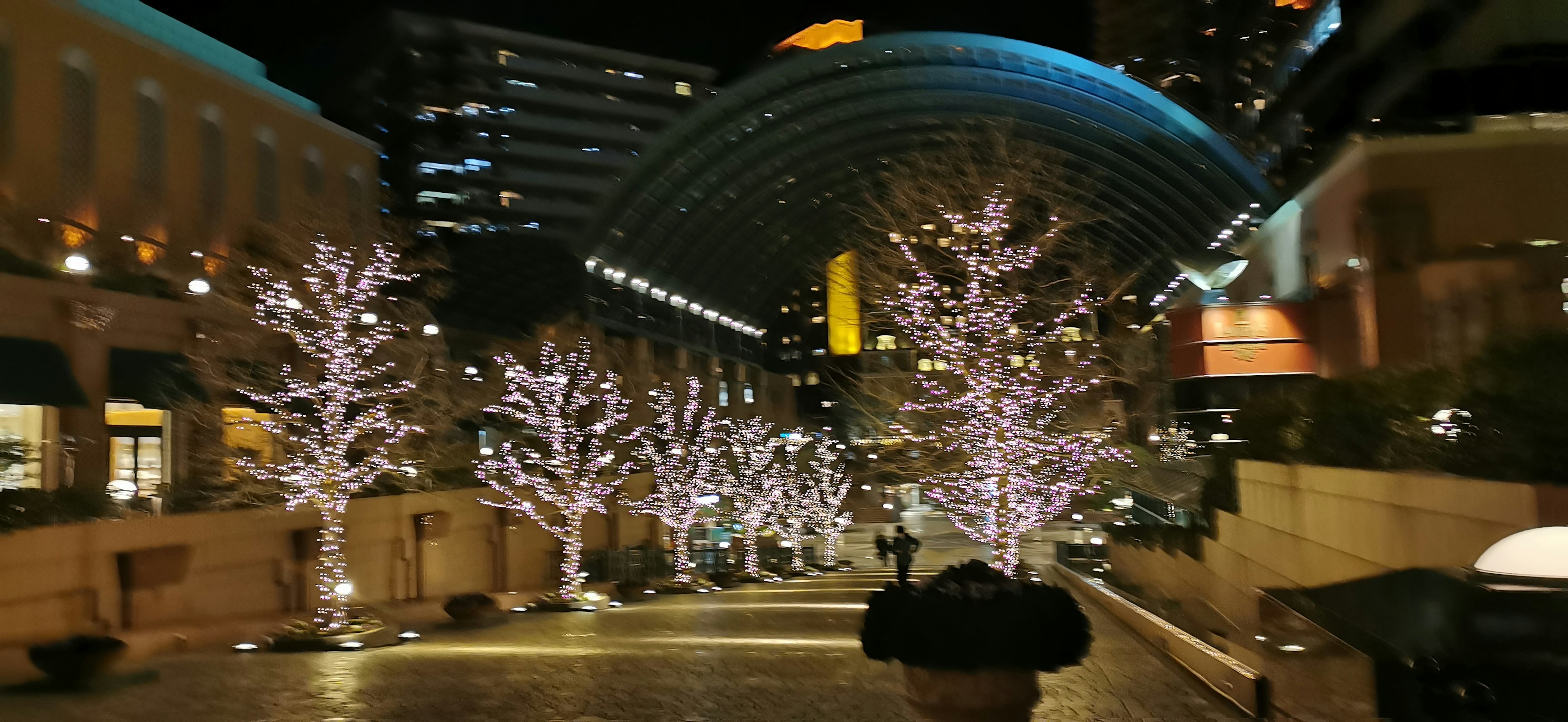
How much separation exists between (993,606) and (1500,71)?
823 inches

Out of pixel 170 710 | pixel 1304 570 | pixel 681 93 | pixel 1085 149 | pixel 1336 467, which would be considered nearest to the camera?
pixel 170 710

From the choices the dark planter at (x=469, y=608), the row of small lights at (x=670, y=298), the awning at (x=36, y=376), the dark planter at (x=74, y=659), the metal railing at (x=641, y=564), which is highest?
the row of small lights at (x=670, y=298)

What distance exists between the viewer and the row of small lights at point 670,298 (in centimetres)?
6281

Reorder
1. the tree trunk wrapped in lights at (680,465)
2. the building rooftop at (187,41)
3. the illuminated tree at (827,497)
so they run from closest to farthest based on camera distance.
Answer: the building rooftop at (187,41)
the tree trunk wrapped in lights at (680,465)
the illuminated tree at (827,497)

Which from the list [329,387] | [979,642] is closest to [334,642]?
[329,387]

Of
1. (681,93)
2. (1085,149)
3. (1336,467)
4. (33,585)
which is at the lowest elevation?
(33,585)

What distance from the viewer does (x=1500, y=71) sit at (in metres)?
21.7

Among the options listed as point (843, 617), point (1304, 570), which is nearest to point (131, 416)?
point (843, 617)

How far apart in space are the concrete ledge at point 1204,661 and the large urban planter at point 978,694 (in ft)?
12.5

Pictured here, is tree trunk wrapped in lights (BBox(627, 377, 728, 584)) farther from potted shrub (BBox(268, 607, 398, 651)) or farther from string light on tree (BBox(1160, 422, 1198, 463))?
potted shrub (BBox(268, 607, 398, 651))

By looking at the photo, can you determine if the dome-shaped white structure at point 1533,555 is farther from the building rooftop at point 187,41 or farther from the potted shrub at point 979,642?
the building rooftop at point 187,41

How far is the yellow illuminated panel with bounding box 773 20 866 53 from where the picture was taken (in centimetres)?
11325

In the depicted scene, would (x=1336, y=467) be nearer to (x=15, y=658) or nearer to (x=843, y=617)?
(x=843, y=617)

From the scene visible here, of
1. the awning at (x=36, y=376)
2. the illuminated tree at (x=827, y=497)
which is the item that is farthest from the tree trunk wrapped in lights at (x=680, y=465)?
the awning at (x=36, y=376)
